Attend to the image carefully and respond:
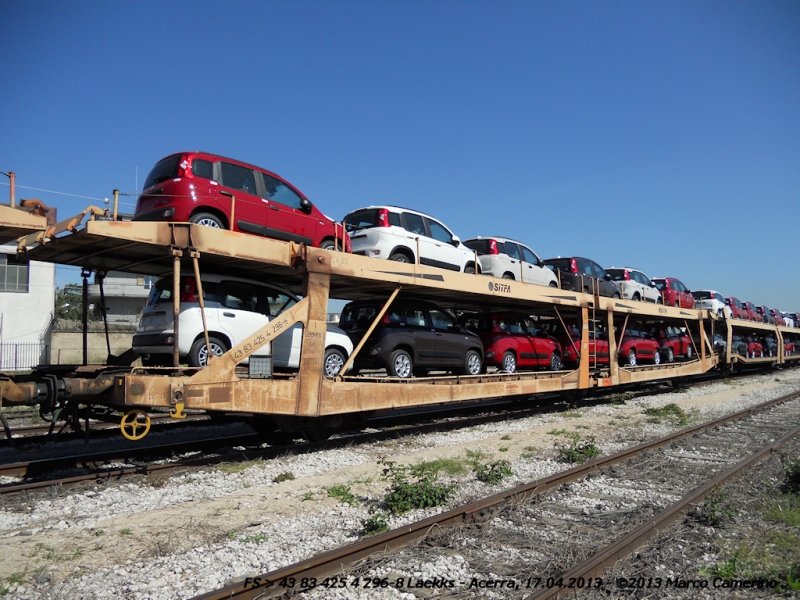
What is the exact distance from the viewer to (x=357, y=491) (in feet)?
21.3

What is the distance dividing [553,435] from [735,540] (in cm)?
530

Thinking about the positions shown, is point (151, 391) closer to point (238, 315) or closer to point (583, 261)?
point (238, 315)

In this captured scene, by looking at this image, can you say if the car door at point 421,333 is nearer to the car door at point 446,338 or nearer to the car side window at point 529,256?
the car door at point 446,338

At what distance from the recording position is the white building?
78.4 feet

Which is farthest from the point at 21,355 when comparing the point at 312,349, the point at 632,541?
the point at 632,541

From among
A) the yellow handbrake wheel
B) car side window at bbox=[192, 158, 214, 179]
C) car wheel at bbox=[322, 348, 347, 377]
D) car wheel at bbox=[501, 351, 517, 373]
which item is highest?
car side window at bbox=[192, 158, 214, 179]

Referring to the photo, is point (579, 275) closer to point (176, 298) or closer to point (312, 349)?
point (312, 349)

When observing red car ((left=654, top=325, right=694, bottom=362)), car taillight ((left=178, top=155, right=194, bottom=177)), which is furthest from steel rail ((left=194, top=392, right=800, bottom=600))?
red car ((left=654, top=325, right=694, bottom=362))

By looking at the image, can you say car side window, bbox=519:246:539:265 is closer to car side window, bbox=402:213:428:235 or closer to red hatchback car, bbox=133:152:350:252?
car side window, bbox=402:213:428:235

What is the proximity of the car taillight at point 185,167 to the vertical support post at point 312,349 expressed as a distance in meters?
2.15

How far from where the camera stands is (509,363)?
1288cm

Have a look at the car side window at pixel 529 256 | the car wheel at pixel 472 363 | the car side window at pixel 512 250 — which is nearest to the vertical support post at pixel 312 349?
the car wheel at pixel 472 363

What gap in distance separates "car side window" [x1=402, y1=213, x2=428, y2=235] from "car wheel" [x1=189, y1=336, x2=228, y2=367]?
16.2 feet

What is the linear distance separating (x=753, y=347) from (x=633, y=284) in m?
12.9
